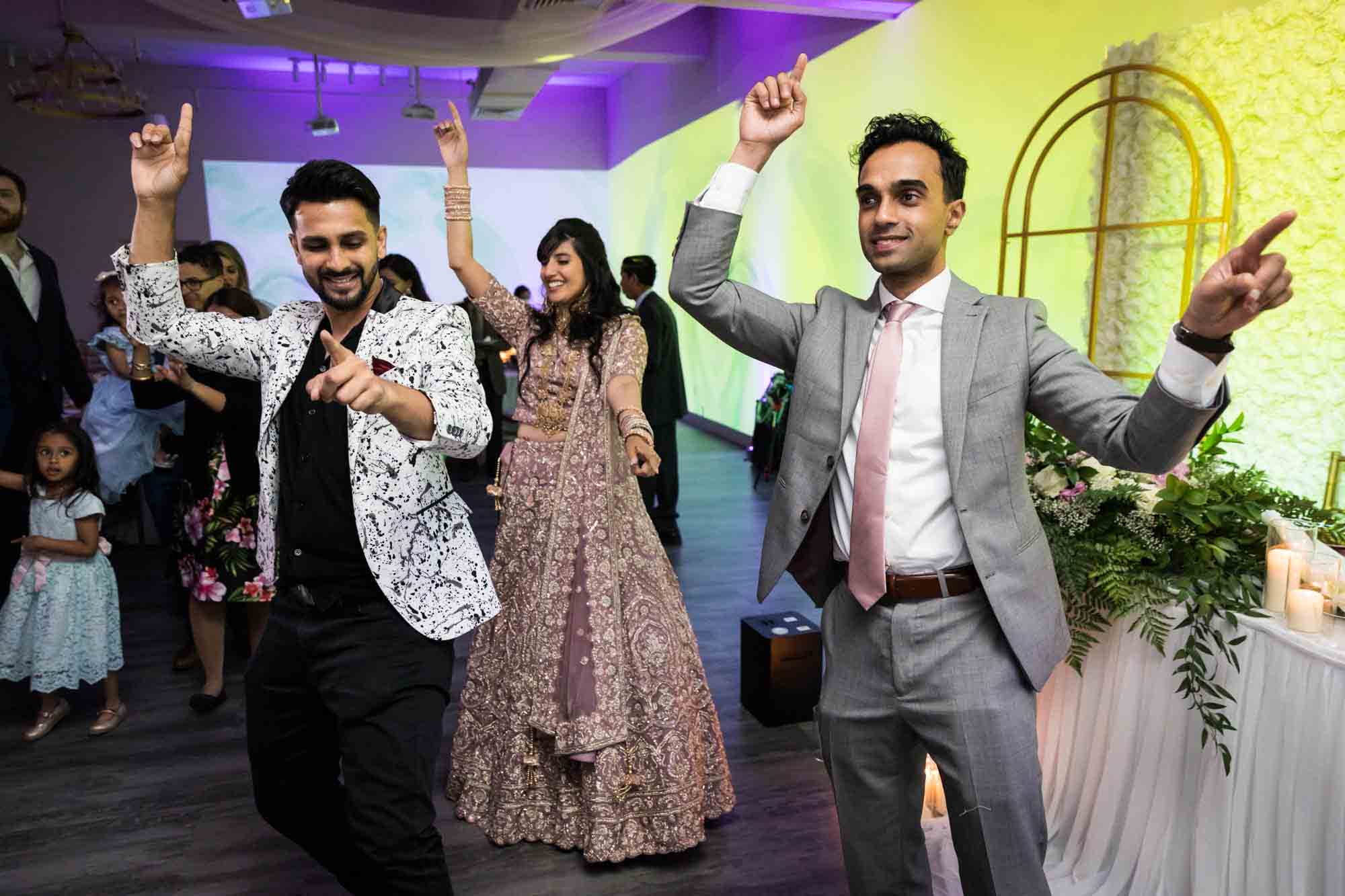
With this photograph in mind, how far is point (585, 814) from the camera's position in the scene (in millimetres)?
2588

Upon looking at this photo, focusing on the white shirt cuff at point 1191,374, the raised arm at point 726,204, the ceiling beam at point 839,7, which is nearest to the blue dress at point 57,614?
the raised arm at point 726,204

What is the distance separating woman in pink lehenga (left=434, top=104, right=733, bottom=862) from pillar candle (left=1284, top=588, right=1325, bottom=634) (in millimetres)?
1465

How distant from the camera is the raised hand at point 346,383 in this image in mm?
1436

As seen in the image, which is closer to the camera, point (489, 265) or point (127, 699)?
point (127, 699)

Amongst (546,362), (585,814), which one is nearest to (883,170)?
(546,362)

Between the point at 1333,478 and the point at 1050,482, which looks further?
the point at 1333,478

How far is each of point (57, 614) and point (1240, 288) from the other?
143 inches

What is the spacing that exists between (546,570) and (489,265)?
37.1 ft

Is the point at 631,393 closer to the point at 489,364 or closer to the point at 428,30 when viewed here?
the point at 428,30

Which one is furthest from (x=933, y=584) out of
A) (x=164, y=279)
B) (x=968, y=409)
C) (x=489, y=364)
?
(x=489, y=364)

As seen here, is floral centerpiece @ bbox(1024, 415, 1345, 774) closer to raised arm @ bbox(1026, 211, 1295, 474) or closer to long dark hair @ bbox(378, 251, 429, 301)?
raised arm @ bbox(1026, 211, 1295, 474)

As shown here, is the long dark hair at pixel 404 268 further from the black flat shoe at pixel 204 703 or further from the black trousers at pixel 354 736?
the black trousers at pixel 354 736

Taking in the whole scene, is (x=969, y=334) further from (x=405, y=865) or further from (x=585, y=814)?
(x=585, y=814)

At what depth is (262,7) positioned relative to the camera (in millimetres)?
4160
